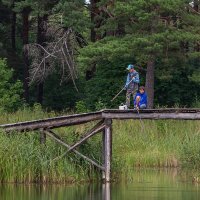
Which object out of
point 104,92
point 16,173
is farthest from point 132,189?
point 104,92

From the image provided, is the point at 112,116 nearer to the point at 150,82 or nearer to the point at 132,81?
the point at 132,81

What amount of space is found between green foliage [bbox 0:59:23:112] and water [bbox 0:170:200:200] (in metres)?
16.8

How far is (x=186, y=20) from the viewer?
36.1 metres

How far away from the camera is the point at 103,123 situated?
24.9m

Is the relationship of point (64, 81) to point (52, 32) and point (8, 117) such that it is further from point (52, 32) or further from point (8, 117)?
point (8, 117)

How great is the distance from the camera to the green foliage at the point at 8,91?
41.2 m

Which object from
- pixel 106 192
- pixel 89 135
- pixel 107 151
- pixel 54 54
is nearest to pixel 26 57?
pixel 54 54

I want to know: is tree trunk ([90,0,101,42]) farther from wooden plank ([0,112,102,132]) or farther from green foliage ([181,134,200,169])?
green foliage ([181,134,200,169])

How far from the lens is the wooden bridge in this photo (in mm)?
24125

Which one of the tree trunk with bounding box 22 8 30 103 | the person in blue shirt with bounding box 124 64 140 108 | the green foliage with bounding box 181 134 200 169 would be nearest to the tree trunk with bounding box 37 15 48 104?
the tree trunk with bounding box 22 8 30 103

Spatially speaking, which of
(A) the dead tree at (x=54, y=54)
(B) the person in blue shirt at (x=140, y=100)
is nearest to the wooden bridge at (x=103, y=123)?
(B) the person in blue shirt at (x=140, y=100)

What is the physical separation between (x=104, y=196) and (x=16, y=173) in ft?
9.82

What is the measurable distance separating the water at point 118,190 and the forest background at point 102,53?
10.5 meters

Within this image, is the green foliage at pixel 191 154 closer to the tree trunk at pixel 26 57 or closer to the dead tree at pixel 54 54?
the dead tree at pixel 54 54
